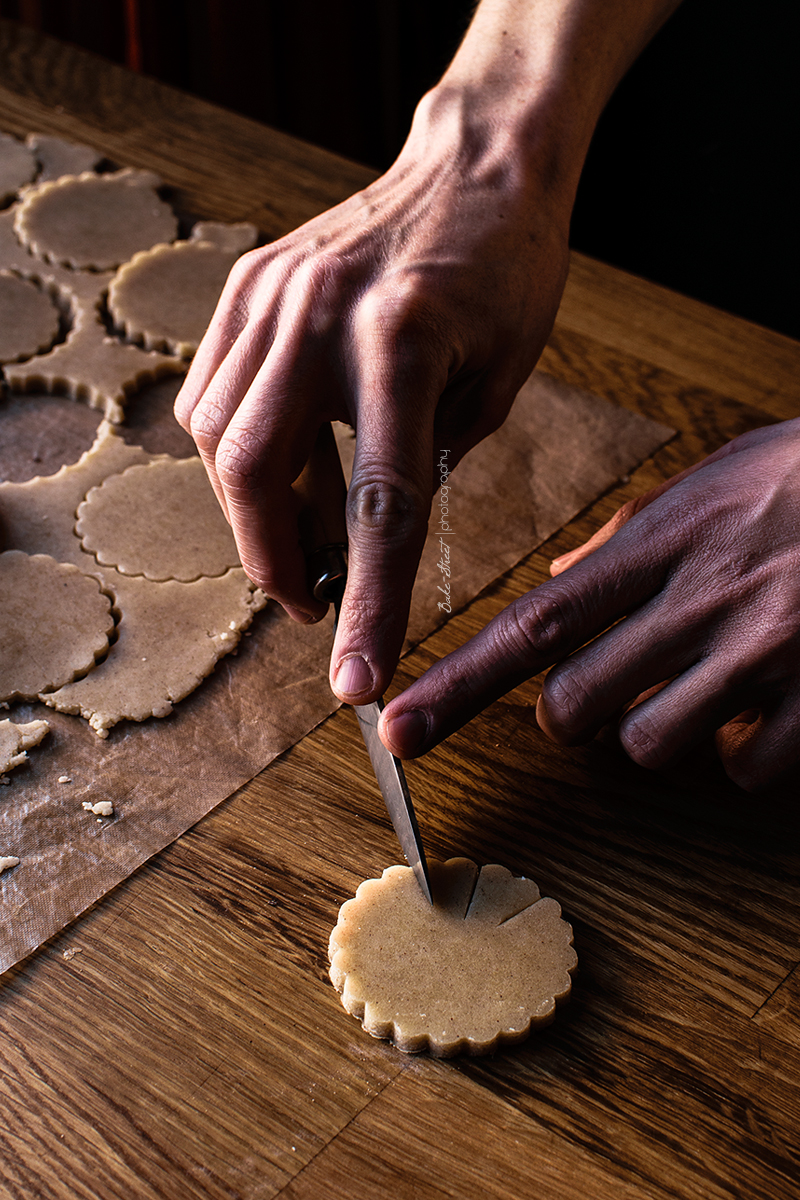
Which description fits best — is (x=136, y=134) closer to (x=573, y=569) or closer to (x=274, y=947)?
(x=573, y=569)

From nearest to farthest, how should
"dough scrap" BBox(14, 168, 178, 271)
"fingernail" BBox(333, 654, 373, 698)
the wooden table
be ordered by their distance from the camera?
the wooden table
"fingernail" BBox(333, 654, 373, 698)
"dough scrap" BBox(14, 168, 178, 271)

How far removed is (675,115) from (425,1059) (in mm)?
1769

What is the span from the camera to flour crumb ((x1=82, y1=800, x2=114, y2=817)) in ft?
3.15

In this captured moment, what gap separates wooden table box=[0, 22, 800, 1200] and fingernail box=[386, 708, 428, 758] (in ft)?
0.36

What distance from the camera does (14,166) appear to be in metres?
1.78

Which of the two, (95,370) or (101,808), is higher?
(95,370)

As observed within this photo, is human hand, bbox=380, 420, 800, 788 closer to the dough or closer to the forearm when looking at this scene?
the dough

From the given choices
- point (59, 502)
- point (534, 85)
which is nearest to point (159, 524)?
point (59, 502)

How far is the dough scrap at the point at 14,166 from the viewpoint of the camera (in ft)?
5.72

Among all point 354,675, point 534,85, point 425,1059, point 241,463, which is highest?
point 534,85

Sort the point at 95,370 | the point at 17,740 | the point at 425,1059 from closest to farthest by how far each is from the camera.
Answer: the point at 425,1059, the point at 17,740, the point at 95,370

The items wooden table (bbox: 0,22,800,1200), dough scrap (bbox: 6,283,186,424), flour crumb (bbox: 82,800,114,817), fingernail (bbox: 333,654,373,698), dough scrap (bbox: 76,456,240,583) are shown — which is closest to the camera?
wooden table (bbox: 0,22,800,1200)

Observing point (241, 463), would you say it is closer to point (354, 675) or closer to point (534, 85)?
point (354, 675)

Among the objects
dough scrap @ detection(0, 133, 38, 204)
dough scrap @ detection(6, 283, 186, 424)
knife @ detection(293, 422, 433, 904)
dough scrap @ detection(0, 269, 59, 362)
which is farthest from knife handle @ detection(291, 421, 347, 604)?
dough scrap @ detection(0, 133, 38, 204)
